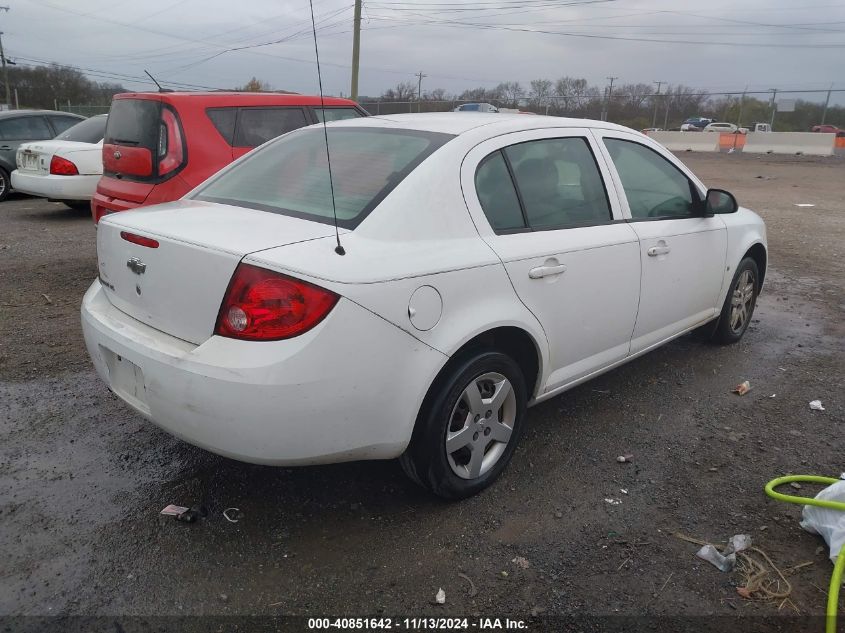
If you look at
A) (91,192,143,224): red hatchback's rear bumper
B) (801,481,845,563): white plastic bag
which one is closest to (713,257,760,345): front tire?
(801,481,845,563): white plastic bag

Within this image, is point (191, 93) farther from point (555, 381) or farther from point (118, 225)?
point (555, 381)

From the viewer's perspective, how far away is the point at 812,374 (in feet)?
15.2

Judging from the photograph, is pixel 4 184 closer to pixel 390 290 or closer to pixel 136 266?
pixel 136 266

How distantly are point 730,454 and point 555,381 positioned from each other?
41.4 inches

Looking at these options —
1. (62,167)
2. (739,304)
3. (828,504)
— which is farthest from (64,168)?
(828,504)

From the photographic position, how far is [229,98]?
6.39 metres

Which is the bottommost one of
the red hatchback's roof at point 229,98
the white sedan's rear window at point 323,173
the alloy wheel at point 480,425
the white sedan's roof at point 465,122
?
the alloy wheel at point 480,425

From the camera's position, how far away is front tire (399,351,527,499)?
2.72 metres

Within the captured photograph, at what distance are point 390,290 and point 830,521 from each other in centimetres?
204

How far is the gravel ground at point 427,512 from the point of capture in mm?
2428

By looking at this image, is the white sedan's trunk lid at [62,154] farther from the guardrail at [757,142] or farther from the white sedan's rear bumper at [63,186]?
the guardrail at [757,142]

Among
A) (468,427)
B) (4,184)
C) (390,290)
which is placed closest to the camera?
(390,290)

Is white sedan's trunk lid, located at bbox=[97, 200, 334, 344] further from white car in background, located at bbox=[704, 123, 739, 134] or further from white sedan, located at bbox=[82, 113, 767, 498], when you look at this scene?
white car in background, located at bbox=[704, 123, 739, 134]

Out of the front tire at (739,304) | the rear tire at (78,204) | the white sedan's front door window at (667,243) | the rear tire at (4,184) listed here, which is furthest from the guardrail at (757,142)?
the white sedan's front door window at (667,243)
